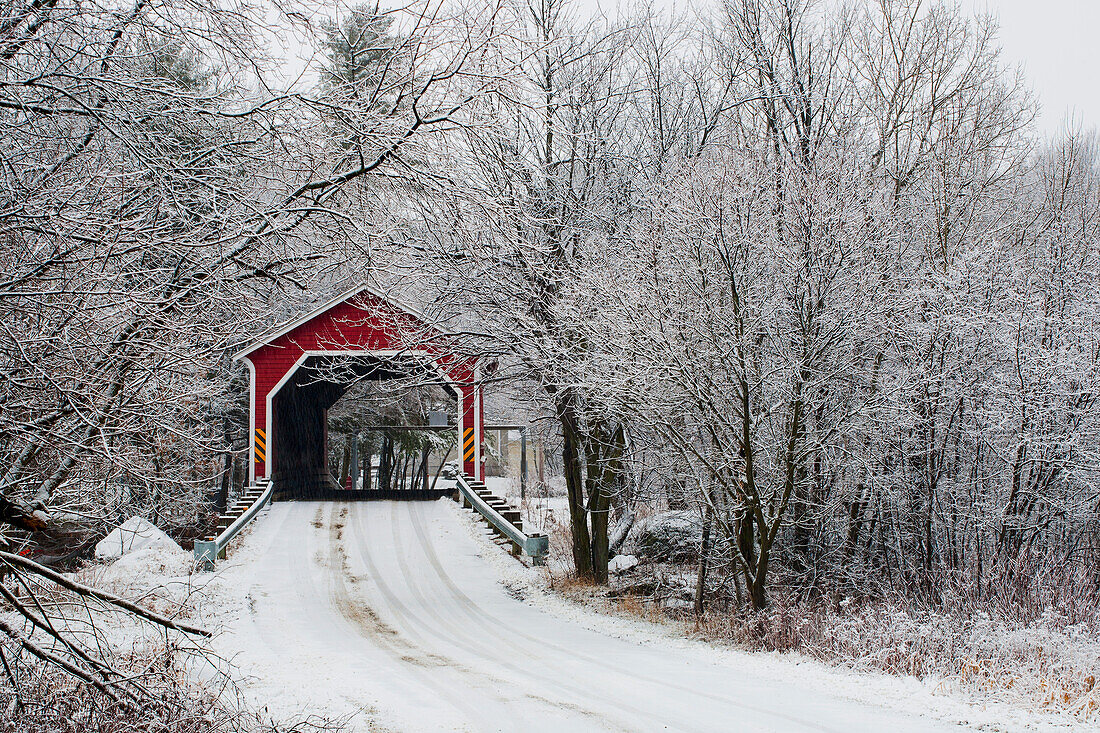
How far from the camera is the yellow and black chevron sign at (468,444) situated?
740 inches

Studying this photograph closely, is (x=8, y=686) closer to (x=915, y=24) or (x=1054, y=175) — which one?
(x=915, y=24)

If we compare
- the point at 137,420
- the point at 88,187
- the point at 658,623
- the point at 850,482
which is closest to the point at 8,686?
the point at 137,420

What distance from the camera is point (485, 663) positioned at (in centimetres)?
810

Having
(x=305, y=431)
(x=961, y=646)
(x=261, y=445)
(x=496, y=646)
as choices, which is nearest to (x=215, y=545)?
(x=496, y=646)

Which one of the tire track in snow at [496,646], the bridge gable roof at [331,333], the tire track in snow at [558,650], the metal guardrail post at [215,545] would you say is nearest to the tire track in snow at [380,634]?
the tire track in snow at [496,646]

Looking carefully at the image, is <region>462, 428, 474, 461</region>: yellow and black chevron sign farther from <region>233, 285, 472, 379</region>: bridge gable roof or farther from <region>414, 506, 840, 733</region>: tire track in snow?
<region>414, 506, 840, 733</region>: tire track in snow

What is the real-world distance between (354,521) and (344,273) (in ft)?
40.4

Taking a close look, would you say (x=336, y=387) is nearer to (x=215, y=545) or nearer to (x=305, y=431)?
(x=305, y=431)

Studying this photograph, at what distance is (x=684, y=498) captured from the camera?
12328mm

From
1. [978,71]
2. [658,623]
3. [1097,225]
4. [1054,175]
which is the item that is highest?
[978,71]

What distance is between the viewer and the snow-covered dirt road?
606 cm

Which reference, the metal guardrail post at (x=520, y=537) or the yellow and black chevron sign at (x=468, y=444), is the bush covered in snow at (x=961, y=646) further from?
the yellow and black chevron sign at (x=468, y=444)

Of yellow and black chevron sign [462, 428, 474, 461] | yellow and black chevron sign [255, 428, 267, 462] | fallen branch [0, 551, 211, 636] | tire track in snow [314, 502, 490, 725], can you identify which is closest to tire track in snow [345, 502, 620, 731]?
tire track in snow [314, 502, 490, 725]

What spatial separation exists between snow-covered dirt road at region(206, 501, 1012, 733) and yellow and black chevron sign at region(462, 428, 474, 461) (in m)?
4.39
